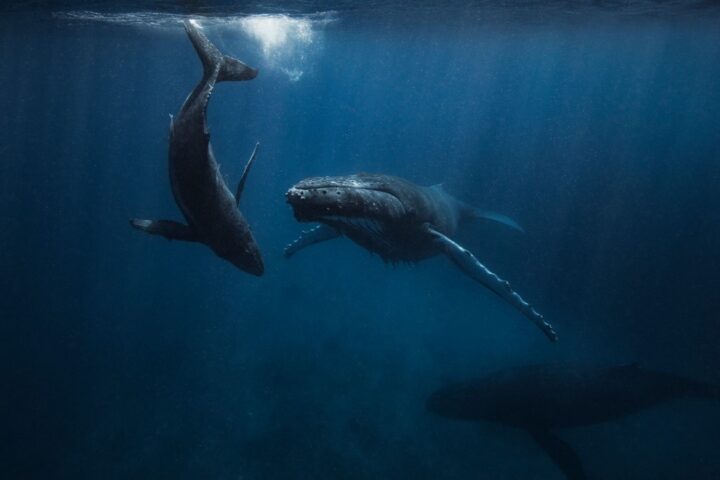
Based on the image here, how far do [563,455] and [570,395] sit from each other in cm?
139

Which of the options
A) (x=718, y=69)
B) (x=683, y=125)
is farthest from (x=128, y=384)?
(x=718, y=69)

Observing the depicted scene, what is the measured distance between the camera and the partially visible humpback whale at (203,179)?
5977 mm

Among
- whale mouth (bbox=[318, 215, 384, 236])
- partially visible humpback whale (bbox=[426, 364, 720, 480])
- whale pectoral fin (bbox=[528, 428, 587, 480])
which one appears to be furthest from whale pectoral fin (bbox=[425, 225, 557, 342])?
whale pectoral fin (bbox=[528, 428, 587, 480])

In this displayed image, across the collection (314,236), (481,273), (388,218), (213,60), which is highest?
(213,60)

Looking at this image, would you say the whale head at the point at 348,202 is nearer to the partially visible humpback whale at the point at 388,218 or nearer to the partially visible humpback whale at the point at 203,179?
the partially visible humpback whale at the point at 388,218

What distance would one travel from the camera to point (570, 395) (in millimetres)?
10680

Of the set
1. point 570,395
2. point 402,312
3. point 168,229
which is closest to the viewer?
point 168,229

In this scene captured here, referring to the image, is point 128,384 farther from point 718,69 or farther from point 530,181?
point 718,69

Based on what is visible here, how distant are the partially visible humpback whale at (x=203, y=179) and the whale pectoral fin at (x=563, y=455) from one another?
8.21 meters

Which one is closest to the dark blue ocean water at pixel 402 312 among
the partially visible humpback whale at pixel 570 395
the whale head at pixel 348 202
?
the partially visible humpback whale at pixel 570 395

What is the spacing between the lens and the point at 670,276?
17703 millimetres

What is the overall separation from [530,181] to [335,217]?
58.9ft

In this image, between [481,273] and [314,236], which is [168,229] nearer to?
[314,236]

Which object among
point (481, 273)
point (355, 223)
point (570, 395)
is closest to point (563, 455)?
point (570, 395)
